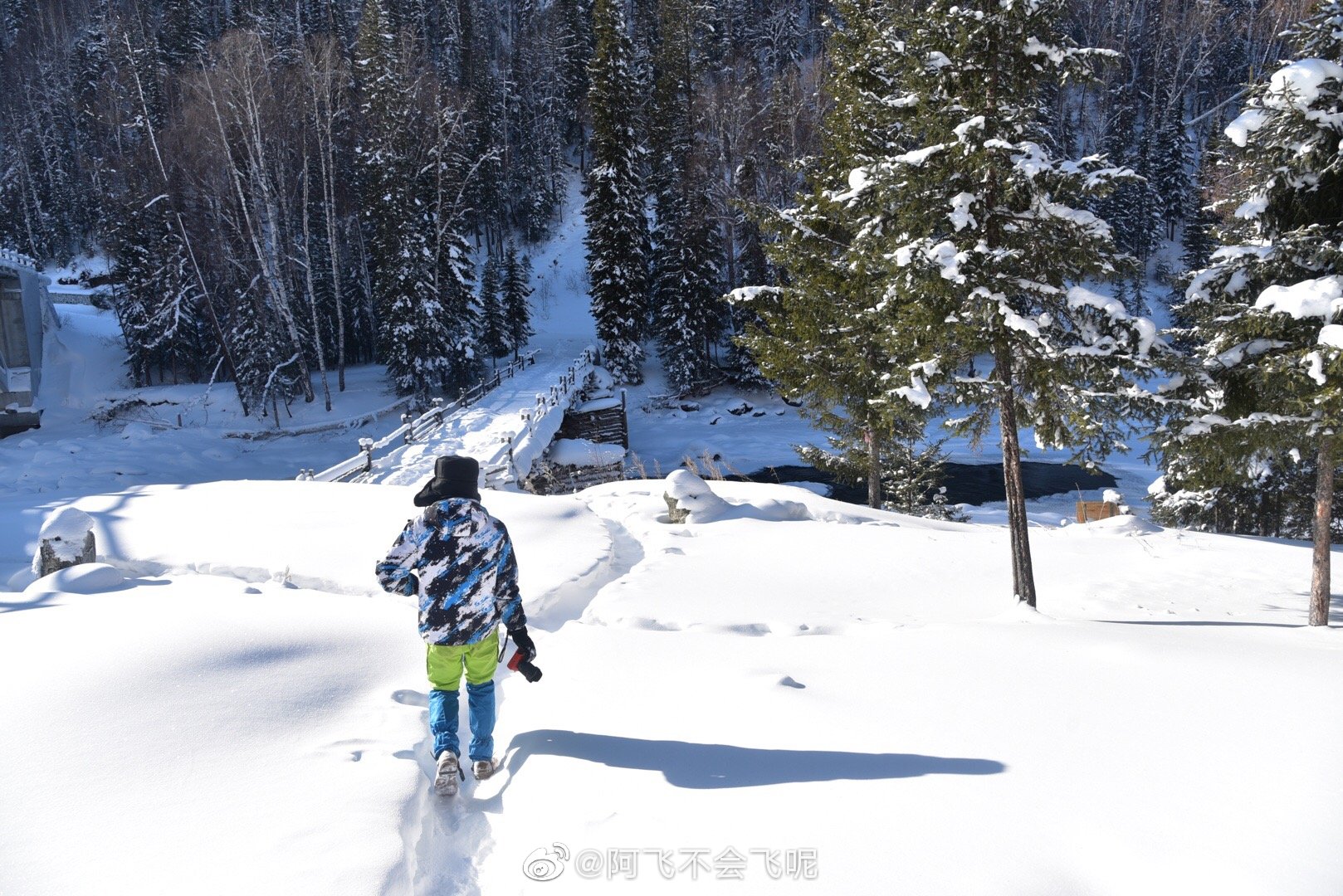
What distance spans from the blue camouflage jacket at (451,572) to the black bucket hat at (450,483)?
38 millimetres

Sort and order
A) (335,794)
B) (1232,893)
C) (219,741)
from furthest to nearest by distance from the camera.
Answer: (219,741), (335,794), (1232,893)

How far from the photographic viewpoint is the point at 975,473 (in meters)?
27.8

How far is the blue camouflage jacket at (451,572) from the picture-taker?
4059 mm

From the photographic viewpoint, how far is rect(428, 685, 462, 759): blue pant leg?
3.99 meters

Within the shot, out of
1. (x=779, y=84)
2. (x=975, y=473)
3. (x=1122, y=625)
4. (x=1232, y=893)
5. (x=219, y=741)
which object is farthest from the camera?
(x=779, y=84)

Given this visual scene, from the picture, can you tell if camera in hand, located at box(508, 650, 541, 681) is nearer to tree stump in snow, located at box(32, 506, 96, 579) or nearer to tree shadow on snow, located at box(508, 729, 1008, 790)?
tree shadow on snow, located at box(508, 729, 1008, 790)

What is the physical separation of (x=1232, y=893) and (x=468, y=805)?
336 cm

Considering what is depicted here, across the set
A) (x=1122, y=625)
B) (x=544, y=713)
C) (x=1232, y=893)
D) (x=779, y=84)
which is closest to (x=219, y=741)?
(x=544, y=713)

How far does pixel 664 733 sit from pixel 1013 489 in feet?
20.6

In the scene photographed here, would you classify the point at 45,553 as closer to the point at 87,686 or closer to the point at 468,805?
the point at 87,686

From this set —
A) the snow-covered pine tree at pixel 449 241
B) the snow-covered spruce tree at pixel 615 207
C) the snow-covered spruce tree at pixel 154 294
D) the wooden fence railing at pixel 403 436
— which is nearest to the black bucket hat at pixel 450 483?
the wooden fence railing at pixel 403 436

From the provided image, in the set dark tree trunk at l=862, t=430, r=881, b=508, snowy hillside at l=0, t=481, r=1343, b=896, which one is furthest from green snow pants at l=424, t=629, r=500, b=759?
dark tree trunk at l=862, t=430, r=881, b=508

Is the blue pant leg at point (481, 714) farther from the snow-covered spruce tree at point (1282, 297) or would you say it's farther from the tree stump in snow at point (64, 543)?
the snow-covered spruce tree at point (1282, 297)

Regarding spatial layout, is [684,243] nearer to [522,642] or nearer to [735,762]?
[522,642]
